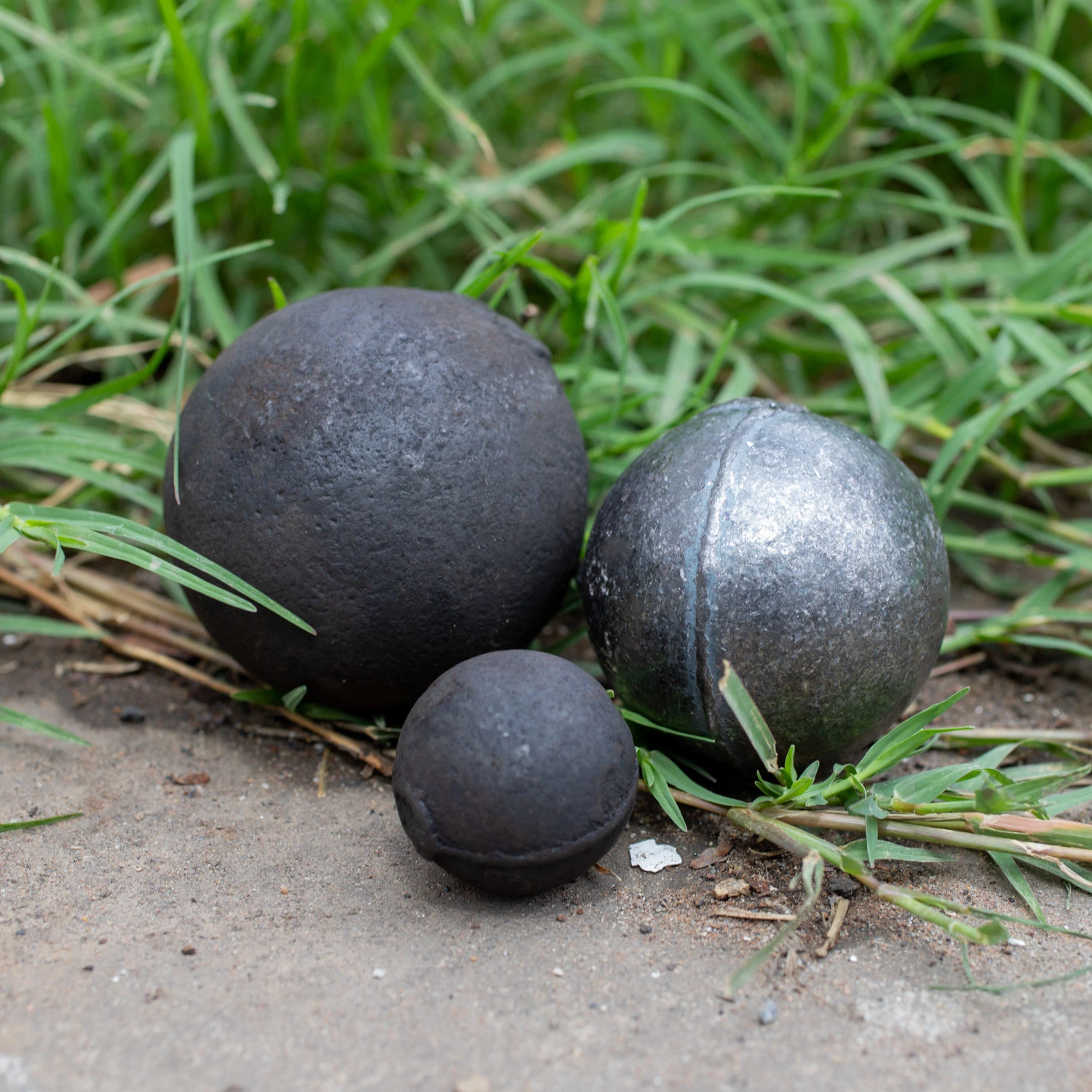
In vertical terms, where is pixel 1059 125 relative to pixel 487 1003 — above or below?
above

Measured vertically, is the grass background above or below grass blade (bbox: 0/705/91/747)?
above

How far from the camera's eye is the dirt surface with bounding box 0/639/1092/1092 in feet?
4.89

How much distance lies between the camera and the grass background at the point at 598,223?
2.84 metres

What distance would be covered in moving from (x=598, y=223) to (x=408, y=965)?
76.1 inches

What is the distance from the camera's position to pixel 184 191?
2764 mm

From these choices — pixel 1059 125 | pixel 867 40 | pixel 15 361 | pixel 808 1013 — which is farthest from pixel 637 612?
pixel 1059 125

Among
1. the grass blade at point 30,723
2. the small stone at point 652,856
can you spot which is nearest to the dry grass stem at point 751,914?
the small stone at point 652,856

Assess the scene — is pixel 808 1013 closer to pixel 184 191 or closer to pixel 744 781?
pixel 744 781

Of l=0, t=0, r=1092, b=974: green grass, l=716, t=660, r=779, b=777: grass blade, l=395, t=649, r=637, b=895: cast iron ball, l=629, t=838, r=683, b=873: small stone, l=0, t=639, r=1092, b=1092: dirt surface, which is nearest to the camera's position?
l=0, t=639, r=1092, b=1092: dirt surface

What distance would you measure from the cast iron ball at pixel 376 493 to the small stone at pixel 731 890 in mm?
637

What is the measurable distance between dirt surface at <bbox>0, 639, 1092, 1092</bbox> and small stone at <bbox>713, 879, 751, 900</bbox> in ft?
0.08

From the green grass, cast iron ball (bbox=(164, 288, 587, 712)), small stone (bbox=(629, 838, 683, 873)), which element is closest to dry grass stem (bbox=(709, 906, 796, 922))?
small stone (bbox=(629, 838, 683, 873))

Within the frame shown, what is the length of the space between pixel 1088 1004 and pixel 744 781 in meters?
0.73

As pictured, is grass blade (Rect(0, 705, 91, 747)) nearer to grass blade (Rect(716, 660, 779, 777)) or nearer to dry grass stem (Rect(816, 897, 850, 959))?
grass blade (Rect(716, 660, 779, 777))
